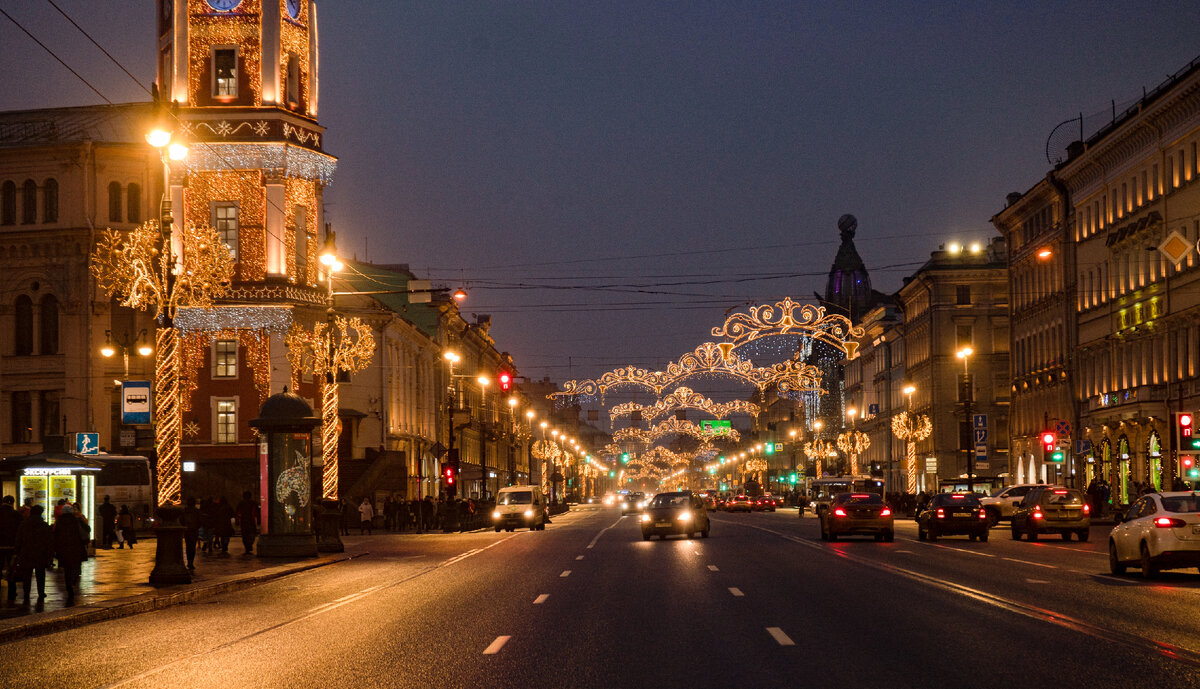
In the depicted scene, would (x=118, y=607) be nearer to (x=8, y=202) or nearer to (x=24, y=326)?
(x=24, y=326)

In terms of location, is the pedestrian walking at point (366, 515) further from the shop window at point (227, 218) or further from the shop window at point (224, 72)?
the shop window at point (224, 72)

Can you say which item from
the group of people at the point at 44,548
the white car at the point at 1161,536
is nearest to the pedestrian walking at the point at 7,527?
the group of people at the point at 44,548

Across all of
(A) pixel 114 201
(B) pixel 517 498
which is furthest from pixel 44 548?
(A) pixel 114 201

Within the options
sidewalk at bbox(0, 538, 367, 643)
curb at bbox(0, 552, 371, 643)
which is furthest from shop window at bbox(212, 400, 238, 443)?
curb at bbox(0, 552, 371, 643)

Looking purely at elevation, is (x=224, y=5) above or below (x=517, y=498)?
above

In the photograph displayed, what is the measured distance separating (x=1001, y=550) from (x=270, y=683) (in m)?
29.0

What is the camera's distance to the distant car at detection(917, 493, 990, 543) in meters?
45.7

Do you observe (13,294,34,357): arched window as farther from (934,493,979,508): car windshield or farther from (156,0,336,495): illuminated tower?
(934,493,979,508): car windshield

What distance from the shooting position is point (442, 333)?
103750 mm

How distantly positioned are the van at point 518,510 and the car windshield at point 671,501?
1677 centimetres

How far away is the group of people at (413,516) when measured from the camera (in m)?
64.9

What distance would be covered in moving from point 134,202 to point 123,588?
147ft

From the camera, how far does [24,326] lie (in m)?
68.1

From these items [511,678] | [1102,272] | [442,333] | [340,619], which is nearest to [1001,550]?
[340,619]
